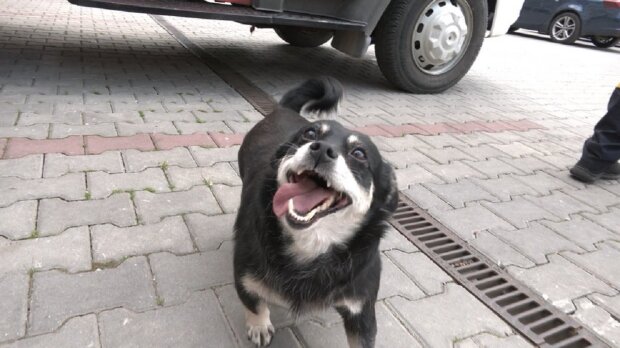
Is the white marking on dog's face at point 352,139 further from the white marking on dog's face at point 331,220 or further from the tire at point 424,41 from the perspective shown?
the tire at point 424,41

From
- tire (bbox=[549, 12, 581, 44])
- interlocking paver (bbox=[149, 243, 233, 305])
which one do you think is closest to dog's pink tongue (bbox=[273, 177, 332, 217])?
interlocking paver (bbox=[149, 243, 233, 305])

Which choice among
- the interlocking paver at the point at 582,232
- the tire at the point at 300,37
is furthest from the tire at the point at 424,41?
the interlocking paver at the point at 582,232

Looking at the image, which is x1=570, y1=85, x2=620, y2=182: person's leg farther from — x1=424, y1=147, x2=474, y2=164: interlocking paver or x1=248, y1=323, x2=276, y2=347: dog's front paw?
x1=248, y1=323, x2=276, y2=347: dog's front paw

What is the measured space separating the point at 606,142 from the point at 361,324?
2984 mm

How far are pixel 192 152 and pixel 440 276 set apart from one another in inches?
77.5

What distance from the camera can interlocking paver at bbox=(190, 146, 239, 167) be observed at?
3174mm

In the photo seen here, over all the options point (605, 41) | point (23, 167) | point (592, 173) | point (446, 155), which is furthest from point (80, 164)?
point (605, 41)

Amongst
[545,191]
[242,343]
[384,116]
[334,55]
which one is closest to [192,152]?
[242,343]

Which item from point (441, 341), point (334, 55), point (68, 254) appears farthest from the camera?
point (334, 55)

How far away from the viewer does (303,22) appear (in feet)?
14.2

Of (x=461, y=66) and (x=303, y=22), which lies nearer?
(x=303, y=22)

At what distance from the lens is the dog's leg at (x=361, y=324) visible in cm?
171

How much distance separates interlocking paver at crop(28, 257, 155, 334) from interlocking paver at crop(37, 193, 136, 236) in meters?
0.38

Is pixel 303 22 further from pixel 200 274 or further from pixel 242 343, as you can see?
pixel 242 343
